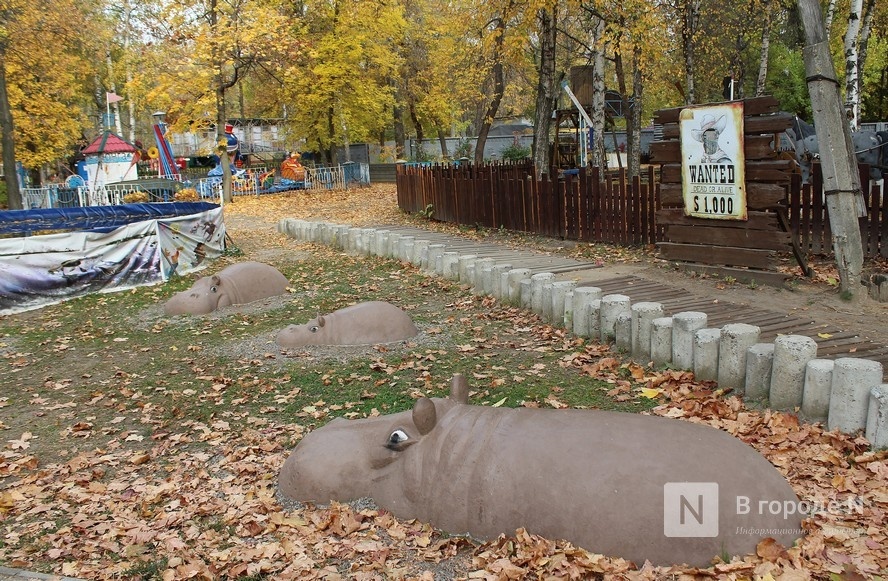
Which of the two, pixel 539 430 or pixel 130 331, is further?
pixel 130 331

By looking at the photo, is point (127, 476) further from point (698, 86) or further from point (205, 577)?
point (698, 86)

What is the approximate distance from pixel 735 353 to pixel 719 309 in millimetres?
1966

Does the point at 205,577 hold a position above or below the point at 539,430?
below

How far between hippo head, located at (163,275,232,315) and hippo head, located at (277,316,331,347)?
2.84m

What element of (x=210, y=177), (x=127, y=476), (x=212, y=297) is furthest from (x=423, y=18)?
(x=127, y=476)

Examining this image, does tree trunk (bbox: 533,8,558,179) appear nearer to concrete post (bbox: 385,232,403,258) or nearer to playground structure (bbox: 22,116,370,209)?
concrete post (bbox: 385,232,403,258)

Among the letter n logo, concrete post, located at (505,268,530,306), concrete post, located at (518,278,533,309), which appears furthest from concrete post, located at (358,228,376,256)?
the letter n logo

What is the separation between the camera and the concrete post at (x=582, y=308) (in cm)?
815

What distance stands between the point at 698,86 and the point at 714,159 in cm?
2686

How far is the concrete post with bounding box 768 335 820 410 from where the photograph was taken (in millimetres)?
5539

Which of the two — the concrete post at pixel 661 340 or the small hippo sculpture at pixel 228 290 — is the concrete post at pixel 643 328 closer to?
the concrete post at pixel 661 340

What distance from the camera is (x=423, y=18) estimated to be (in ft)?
116

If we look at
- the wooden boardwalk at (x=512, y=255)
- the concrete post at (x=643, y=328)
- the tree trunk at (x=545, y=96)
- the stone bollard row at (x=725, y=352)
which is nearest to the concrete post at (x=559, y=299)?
the stone bollard row at (x=725, y=352)

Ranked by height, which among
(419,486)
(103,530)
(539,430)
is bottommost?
(103,530)
